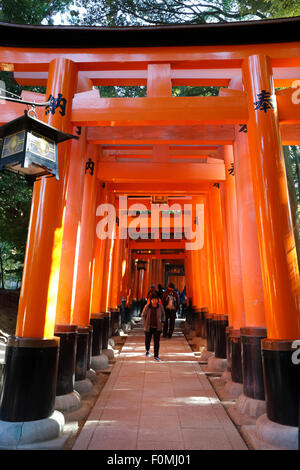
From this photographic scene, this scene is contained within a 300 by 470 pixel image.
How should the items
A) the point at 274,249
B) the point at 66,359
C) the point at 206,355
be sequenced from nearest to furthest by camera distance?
the point at 274,249 < the point at 66,359 < the point at 206,355

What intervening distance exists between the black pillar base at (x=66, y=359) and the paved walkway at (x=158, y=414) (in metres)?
0.52

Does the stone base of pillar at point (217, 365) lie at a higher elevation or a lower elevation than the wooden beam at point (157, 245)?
lower

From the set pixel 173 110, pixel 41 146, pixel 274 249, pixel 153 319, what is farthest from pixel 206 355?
pixel 41 146

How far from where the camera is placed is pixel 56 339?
12.7ft

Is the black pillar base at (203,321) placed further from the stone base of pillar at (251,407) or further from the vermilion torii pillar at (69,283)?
the vermilion torii pillar at (69,283)

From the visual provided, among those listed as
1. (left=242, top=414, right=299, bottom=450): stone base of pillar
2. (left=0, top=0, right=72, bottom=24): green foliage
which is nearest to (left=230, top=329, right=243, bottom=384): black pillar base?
(left=242, top=414, right=299, bottom=450): stone base of pillar

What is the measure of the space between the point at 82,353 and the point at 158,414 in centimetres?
190

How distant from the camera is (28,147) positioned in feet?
10.8

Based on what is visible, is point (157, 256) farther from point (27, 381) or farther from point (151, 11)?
point (27, 381)

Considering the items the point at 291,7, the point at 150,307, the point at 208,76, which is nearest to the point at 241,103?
the point at 208,76

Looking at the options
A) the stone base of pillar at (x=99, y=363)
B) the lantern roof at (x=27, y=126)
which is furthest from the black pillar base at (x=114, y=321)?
the lantern roof at (x=27, y=126)

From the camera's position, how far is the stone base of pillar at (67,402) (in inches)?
171
